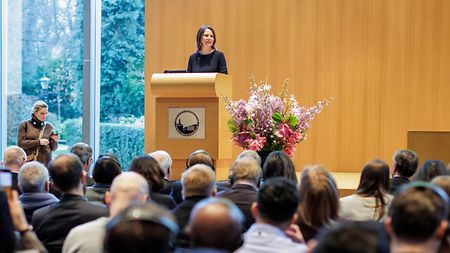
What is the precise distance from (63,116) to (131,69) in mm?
1342

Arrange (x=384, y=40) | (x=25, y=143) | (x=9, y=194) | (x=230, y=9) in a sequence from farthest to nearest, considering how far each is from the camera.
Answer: (x=230, y=9) < (x=384, y=40) < (x=25, y=143) < (x=9, y=194)

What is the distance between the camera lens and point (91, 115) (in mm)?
10117

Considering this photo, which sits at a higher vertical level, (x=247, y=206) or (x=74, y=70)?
(x=74, y=70)

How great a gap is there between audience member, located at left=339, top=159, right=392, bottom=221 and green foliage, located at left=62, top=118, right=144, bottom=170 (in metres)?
6.14

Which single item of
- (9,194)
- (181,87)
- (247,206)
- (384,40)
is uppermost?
(384,40)

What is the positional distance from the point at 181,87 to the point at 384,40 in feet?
11.1

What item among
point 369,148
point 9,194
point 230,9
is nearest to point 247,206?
point 9,194

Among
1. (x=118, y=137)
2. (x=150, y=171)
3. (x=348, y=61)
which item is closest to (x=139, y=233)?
(x=150, y=171)

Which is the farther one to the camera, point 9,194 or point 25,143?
point 25,143

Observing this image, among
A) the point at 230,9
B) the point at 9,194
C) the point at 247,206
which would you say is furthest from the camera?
the point at 230,9

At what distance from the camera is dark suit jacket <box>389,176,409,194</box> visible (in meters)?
4.82

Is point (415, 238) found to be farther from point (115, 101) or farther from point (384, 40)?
point (115, 101)

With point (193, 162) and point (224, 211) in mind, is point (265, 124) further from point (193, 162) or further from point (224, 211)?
point (224, 211)

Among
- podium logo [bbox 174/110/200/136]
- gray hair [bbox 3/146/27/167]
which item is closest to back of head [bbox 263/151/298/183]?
→ podium logo [bbox 174/110/200/136]
